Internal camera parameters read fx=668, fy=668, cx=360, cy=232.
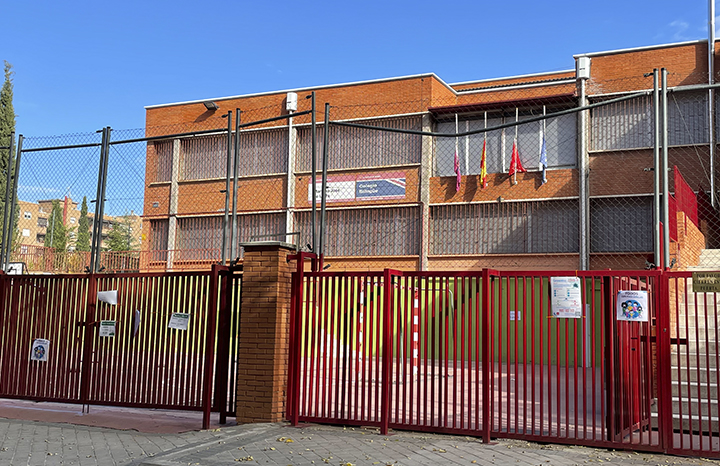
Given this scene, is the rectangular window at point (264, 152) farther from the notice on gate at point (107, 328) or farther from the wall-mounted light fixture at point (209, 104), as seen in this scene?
the notice on gate at point (107, 328)

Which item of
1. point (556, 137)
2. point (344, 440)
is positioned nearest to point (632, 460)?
point (344, 440)

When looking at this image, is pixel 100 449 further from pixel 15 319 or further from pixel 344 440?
pixel 15 319

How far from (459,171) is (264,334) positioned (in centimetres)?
1667

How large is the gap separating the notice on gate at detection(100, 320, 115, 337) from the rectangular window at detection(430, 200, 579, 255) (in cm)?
1611

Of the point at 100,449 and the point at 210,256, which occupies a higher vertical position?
the point at 210,256

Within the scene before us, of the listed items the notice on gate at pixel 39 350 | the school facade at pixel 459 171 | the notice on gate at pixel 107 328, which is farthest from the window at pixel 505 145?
the notice on gate at pixel 39 350

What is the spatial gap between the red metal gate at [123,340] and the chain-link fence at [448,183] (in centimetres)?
840

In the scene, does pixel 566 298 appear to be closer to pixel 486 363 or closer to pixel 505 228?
pixel 486 363

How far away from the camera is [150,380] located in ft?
31.7

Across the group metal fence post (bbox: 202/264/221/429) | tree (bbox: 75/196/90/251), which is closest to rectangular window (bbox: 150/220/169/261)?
metal fence post (bbox: 202/264/221/429)

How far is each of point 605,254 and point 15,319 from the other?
17521mm

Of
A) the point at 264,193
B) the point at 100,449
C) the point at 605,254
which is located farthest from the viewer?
the point at 264,193

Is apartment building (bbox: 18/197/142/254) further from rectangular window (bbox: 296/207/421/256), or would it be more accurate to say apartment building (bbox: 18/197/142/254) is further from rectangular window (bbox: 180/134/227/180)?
rectangular window (bbox: 296/207/421/256)

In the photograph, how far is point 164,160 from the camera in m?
29.8
